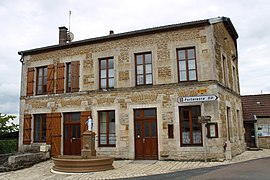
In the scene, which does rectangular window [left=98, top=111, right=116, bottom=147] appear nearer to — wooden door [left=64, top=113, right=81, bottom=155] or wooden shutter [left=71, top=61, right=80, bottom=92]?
wooden door [left=64, top=113, right=81, bottom=155]

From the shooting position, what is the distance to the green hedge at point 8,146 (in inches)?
604

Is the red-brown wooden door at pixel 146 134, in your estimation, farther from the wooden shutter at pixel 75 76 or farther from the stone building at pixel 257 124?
the stone building at pixel 257 124

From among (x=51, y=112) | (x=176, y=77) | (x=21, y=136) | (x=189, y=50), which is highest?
(x=189, y=50)

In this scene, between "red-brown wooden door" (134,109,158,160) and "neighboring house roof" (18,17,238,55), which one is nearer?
"neighboring house roof" (18,17,238,55)

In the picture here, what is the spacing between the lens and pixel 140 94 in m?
12.7

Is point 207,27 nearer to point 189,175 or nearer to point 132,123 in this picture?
point 132,123

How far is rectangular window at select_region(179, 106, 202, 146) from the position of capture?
11.7m

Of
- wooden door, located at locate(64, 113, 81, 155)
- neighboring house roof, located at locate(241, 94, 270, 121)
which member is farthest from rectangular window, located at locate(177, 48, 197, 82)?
neighboring house roof, located at locate(241, 94, 270, 121)

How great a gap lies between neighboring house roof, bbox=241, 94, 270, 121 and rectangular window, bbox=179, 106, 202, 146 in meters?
7.05

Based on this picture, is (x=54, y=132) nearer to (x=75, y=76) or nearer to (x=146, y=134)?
(x=75, y=76)

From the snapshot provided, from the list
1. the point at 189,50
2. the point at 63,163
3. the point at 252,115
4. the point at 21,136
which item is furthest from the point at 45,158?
the point at 252,115

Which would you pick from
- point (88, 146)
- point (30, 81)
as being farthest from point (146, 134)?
point (30, 81)

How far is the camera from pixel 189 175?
839 cm

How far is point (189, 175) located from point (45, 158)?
7962 millimetres
